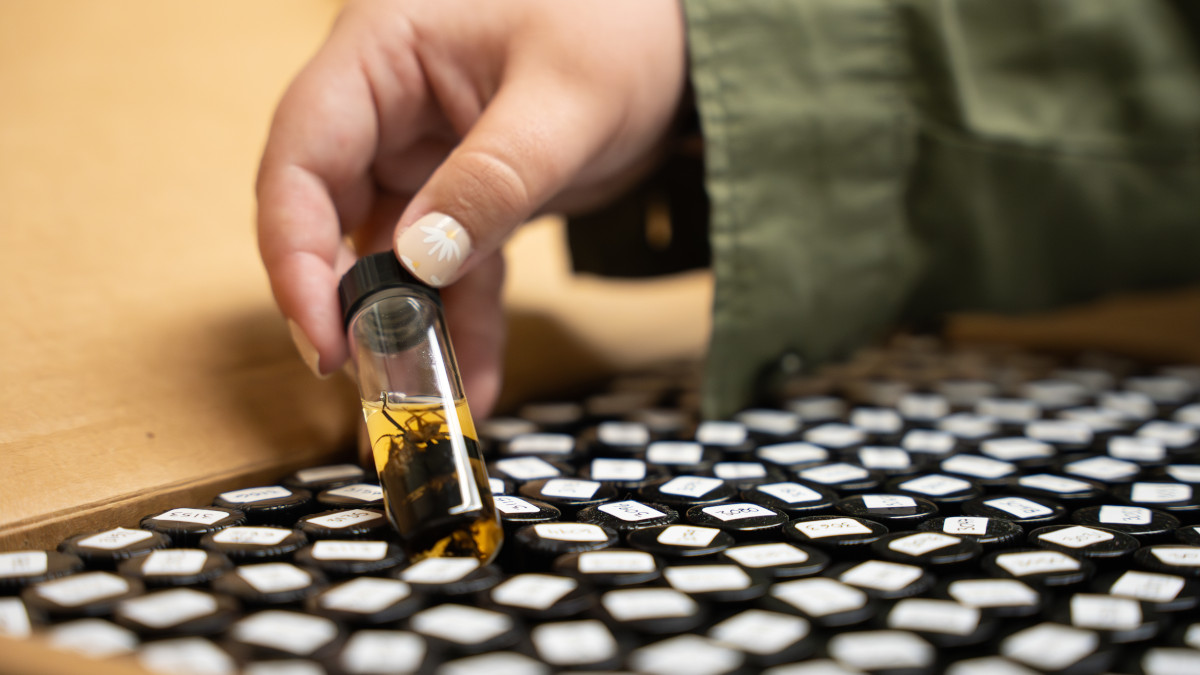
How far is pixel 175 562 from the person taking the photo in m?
0.38

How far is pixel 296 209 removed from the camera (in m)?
0.56

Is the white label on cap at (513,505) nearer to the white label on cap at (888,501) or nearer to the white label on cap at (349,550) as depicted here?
the white label on cap at (349,550)

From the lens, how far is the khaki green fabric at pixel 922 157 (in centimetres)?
69

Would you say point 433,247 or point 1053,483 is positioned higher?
point 433,247

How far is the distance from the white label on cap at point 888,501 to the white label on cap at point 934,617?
0.12m

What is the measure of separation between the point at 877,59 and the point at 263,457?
0.59m

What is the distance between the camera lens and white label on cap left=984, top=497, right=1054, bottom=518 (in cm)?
46

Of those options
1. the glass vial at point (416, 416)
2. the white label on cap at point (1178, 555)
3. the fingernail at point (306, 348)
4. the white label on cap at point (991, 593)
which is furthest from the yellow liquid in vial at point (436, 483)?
the white label on cap at point (1178, 555)

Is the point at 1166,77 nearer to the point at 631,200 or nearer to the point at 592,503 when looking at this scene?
the point at 631,200

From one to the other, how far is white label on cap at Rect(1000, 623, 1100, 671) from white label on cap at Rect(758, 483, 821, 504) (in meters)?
0.16

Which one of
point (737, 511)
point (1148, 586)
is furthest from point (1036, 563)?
point (737, 511)

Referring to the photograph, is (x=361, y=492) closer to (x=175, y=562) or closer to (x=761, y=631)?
(x=175, y=562)

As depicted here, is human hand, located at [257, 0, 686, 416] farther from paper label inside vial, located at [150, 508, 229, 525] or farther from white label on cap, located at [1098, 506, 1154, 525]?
white label on cap, located at [1098, 506, 1154, 525]

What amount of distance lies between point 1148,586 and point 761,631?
184 millimetres
